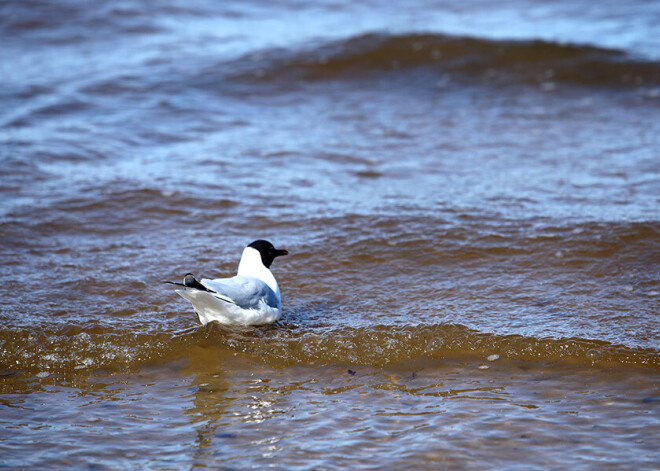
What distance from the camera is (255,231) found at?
7.42m

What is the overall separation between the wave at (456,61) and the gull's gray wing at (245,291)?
7.54 meters

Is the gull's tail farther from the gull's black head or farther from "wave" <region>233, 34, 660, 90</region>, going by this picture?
"wave" <region>233, 34, 660, 90</region>

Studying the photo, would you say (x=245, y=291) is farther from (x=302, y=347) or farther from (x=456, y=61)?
(x=456, y=61)

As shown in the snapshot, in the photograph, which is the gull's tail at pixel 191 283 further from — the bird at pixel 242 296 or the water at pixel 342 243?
the water at pixel 342 243

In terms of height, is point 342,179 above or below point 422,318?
above

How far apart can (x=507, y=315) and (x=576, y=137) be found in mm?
4771

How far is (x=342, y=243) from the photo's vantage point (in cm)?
700

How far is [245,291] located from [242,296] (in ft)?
0.21

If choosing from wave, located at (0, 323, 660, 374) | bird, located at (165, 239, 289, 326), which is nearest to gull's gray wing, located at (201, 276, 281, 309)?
bird, located at (165, 239, 289, 326)

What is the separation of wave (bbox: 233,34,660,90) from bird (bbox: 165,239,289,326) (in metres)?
7.18

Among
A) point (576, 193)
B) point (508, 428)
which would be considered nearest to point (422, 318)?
point (508, 428)

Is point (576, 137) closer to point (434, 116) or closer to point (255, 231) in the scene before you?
point (434, 116)

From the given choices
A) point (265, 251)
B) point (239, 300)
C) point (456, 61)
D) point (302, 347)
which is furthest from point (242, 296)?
point (456, 61)

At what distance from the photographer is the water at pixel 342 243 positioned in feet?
14.2
